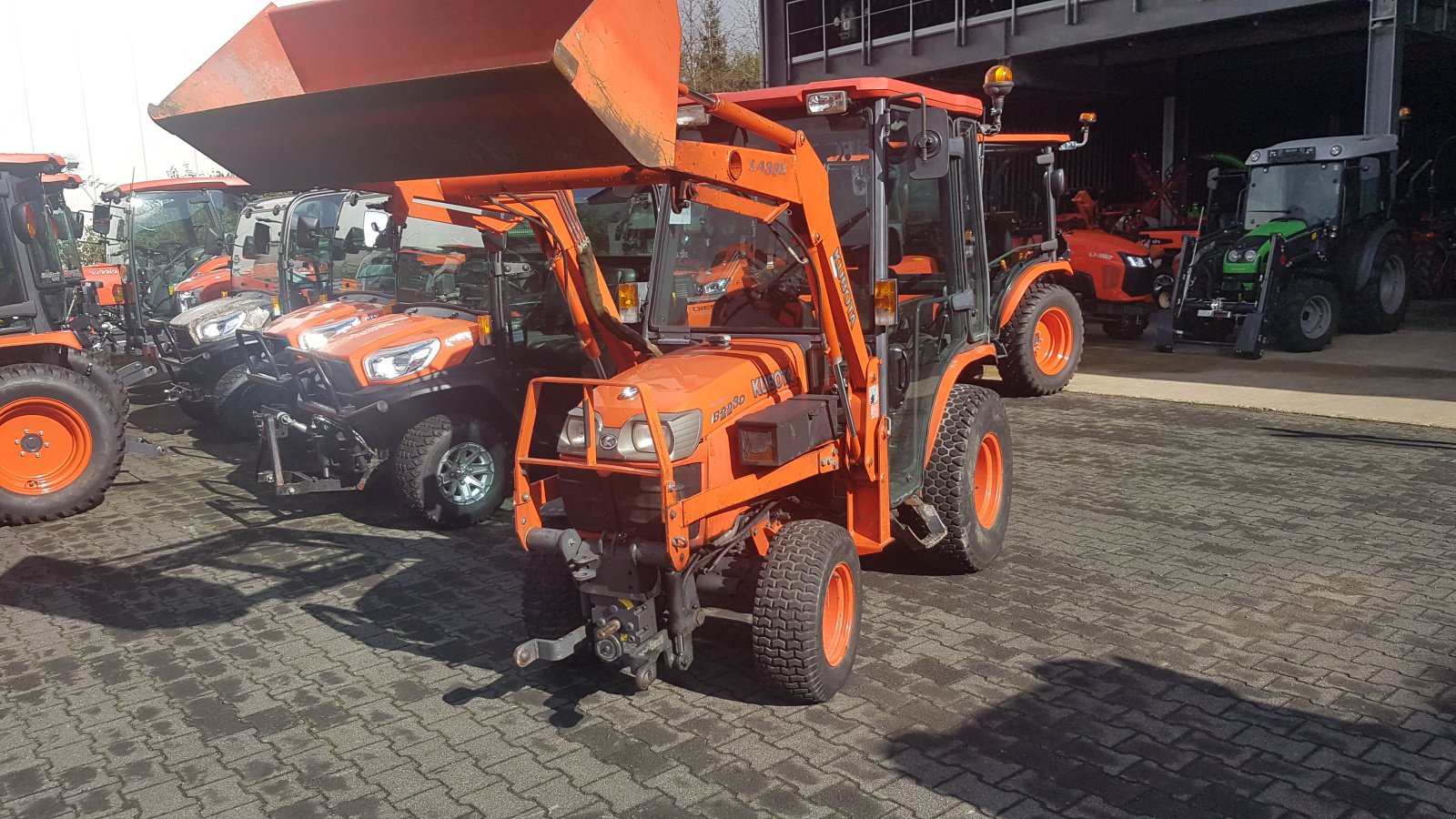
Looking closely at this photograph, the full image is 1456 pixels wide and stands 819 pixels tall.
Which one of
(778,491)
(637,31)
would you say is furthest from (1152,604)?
(637,31)

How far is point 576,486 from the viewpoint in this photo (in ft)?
13.1

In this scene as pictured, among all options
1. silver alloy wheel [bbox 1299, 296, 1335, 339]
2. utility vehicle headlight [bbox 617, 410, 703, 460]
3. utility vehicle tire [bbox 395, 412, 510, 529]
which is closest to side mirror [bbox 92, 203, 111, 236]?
utility vehicle tire [bbox 395, 412, 510, 529]

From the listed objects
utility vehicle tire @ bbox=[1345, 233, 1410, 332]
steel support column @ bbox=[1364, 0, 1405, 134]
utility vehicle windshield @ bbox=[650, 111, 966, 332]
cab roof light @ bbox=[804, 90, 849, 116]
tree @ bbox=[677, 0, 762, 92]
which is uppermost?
tree @ bbox=[677, 0, 762, 92]

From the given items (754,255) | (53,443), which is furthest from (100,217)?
(754,255)

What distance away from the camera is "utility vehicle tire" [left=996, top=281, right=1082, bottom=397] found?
10.1 m

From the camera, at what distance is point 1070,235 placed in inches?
529

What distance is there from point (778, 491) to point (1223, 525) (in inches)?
122

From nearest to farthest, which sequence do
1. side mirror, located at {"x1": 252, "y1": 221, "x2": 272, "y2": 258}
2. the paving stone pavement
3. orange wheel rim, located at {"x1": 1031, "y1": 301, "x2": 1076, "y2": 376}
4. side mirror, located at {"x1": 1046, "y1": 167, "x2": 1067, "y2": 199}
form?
the paving stone pavement, side mirror, located at {"x1": 1046, "y1": 167, "x2": 1067, "y2": 199}, side mirror, located at {"x1": 252, "y1": 221, "x2": 272, "y2": 258}, orange wheel rim, located at {"x1": 1031, "y1": 301, "x2": 1076, "y2": 376}

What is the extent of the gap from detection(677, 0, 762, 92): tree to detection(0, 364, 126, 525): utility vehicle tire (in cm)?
2060

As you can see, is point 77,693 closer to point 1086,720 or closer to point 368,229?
point 1086,720

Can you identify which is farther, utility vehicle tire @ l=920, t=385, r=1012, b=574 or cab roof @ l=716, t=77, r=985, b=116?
utility vehicle tire @ l=920, t=385, r=1012, b=574

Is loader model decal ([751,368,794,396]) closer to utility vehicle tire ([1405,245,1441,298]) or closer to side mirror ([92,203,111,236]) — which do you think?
side mirror ([92,203,111,236])

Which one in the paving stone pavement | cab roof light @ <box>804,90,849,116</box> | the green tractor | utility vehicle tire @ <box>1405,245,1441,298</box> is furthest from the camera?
utility vehicle tire @ <box>1405,245,1441,298</box>

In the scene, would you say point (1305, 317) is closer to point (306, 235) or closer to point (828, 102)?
point (828, 102)
